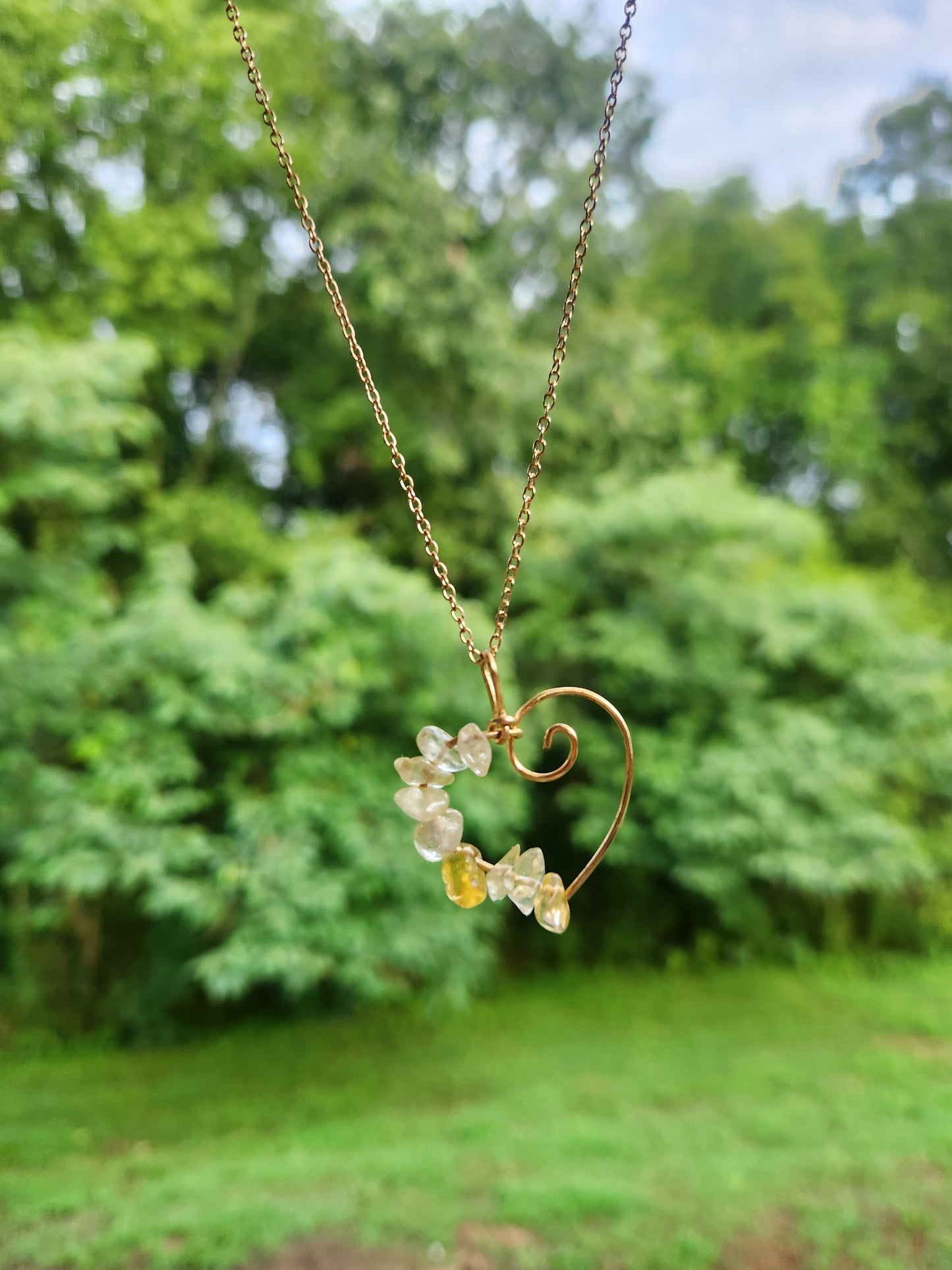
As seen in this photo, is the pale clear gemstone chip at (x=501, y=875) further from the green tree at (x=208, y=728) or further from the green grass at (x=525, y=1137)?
the green tree at (x=208, y=728)

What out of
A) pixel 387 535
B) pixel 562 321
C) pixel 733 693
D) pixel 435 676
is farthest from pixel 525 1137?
pixel 387 535

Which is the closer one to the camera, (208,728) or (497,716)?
(497,716)

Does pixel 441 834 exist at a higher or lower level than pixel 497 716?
lower

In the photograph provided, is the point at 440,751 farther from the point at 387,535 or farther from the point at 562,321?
the point at 387,535

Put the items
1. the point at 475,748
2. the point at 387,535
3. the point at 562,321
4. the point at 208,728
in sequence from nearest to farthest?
the point at 475,748 → the point at 562,321 → the point at 208,728 → the point at 387,535

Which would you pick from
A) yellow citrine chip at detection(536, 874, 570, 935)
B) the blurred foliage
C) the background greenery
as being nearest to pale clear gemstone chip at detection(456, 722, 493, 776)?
yellow citrine chip at detection(536, 874, 570, 935)
